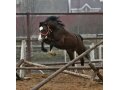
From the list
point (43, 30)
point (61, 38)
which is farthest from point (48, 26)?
point (61, 38)

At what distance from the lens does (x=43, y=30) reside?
28.4ft

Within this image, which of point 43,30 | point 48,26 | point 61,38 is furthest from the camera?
point 61,38

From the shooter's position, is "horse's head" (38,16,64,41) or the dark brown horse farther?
the dark brown horse

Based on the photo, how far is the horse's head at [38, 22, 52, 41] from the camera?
28.2 feet

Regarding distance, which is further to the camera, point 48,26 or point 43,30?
point 48,26

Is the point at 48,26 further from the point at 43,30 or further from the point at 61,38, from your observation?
the point at 61,38

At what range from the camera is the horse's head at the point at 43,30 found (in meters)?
8.61

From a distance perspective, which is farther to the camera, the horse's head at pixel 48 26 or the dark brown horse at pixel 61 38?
the dark brown horse at pixel 61 38

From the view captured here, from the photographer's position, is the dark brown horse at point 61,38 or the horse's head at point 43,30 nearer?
the horse's head at point 43,30

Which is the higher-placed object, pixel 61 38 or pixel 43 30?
pixel 43 30

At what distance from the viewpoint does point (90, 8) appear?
12.6 metres
